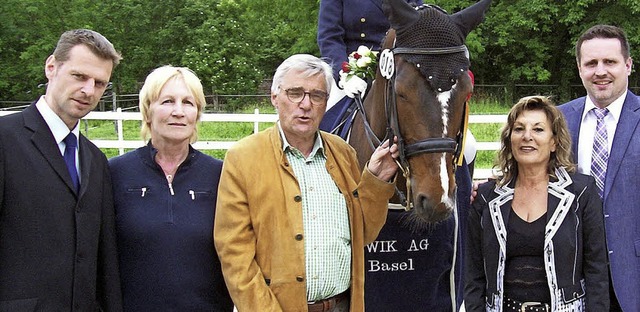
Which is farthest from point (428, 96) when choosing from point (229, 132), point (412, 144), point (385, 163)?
point (229, 132)

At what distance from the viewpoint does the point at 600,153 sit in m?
3.49

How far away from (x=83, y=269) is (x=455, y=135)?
5.54 ft

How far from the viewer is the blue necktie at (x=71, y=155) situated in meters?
2.65

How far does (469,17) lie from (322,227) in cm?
124

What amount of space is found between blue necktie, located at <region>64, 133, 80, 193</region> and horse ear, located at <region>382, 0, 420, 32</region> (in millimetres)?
1535

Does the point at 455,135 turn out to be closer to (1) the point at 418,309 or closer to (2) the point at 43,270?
(1) the point at 418,309

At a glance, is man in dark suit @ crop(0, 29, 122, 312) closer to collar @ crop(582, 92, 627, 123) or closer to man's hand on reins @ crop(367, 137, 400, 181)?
man's hand on reins @ crop(367, 137, 400, 181)

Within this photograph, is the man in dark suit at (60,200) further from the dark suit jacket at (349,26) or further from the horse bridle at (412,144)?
the dark suit jacket at (349,26)

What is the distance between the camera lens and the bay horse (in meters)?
2.69

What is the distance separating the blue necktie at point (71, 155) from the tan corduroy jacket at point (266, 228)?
2.01ft

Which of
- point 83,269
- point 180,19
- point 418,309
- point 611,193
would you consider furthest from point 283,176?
point 180,19

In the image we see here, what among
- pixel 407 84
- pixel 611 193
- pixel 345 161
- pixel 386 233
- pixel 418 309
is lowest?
pixel 418 309

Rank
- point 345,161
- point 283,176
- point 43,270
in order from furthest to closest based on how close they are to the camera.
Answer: point 345,161 < point 283,176 < point 43,270

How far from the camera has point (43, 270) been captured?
8.03 feet
